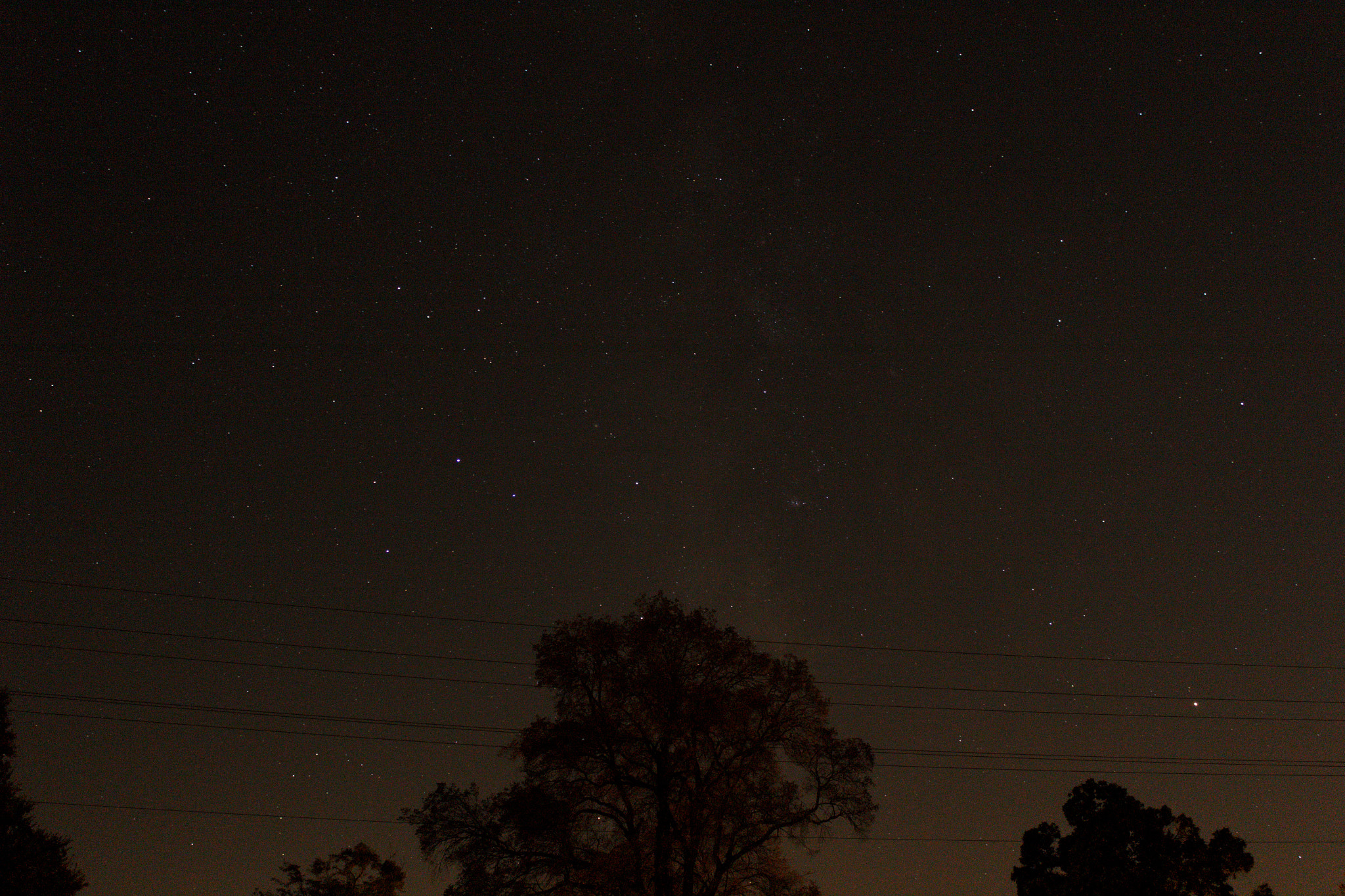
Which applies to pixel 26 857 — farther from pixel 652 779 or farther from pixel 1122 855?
pixel 1122 855

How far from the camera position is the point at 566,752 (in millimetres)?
29250

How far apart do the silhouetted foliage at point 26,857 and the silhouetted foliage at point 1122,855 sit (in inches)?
1259

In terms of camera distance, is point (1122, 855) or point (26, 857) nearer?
point (26, 857)

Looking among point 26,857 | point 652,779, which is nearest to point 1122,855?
point 652,779

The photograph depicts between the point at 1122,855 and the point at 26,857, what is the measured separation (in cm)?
3482

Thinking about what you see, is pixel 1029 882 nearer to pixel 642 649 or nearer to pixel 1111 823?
pixel 1111 823

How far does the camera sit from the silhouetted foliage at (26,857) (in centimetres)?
2966

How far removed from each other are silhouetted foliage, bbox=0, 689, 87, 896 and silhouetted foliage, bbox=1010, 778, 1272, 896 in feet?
105

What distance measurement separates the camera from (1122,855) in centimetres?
4003

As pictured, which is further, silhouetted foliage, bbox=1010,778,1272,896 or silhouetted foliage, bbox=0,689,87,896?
silhouetted foliage, bbox=1010,778,1272,896

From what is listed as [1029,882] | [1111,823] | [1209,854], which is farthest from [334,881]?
[1209,854]

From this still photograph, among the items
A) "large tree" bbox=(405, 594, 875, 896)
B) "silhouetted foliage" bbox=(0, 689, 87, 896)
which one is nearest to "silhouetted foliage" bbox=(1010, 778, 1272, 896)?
"large tree" bbox=(405, 594, 875, 896)

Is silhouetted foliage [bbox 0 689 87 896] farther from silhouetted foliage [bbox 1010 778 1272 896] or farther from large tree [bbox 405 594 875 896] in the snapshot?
silhouetted foliage [bbox 1010 778 1272 896]

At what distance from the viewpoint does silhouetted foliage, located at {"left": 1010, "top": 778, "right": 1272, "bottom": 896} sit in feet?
128
